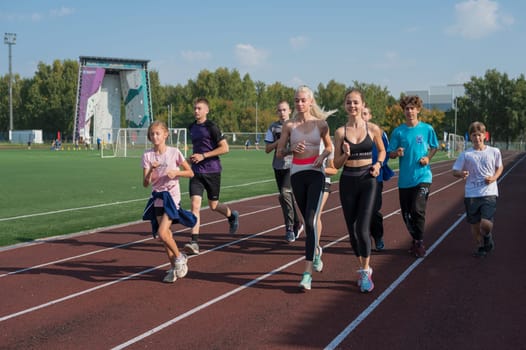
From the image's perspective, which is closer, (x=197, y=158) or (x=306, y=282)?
(x=306, y=282)

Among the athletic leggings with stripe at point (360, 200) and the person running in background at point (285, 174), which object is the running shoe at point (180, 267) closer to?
the athletic leggings with stripe at point (360, 200)

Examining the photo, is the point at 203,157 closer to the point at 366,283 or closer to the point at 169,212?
the point at 169,212

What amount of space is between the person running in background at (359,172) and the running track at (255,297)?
1.46ft

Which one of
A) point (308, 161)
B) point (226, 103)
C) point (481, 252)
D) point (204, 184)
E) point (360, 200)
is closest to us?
point (360, 200)

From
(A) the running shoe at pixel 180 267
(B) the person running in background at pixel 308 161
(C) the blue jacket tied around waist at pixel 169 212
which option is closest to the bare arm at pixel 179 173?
(C) the blue jacket tied around waist at pixel 169 212

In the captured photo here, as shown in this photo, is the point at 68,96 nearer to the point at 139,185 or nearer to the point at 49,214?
the point at 139,185

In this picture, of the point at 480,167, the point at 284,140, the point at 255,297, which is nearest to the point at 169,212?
the point at 255,297

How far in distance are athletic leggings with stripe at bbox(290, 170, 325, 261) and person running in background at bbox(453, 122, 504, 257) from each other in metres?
2.22

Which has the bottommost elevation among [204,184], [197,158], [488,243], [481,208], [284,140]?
[488,243]

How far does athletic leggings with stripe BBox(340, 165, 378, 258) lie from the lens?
18.5 ft

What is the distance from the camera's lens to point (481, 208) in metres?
Answer: 7.12

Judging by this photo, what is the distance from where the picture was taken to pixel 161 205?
6117 millimetres

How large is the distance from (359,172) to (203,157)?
2.59m

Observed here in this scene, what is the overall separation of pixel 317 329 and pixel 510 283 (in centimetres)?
260
